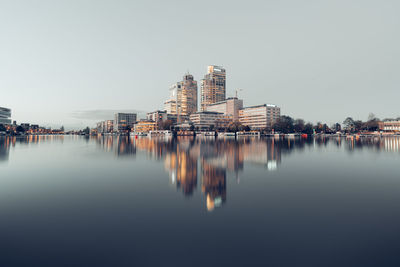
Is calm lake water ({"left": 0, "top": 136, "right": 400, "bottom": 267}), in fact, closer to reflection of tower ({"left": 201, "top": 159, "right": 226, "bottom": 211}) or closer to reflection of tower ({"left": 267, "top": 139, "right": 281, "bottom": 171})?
reflection of tower ({"left": 201, "top": 159, "right": 226, "bottom": 211})

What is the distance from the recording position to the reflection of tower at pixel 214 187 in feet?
48.8

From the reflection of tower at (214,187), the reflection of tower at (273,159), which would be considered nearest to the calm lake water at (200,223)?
the reflection of tower at (214,187)

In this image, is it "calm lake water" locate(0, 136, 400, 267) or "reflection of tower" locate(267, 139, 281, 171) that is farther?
"reflection of tower" locate(267, 139, 281, 171)

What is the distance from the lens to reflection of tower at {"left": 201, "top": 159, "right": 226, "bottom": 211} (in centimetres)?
1487

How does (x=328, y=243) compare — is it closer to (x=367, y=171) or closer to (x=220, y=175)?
(x=220, y=175)

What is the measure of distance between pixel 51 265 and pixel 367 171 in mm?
33135

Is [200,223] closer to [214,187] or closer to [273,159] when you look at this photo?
[214,187]

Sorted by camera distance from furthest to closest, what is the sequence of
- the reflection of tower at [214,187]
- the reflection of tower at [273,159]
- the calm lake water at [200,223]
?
the reflection of tower at [273,159] < the reflection of tower at [214,187] < the calm lake water at [200,223]

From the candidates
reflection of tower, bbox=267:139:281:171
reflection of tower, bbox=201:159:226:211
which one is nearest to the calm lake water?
reflection of tower, bbox=201:159:226:211

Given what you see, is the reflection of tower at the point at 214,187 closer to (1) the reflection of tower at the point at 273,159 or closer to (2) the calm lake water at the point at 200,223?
(2) the calm lake water at the point at 200,223

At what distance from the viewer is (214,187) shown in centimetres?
1844

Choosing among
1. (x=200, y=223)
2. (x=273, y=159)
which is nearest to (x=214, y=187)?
(x=200, y=223)

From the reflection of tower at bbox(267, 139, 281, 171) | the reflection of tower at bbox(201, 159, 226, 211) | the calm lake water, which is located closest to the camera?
the calm lake water

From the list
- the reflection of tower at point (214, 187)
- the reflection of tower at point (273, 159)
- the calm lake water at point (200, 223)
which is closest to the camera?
the calm lake water at point (200, 223)
